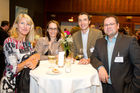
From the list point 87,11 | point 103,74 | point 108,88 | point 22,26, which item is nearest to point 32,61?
point 22,26

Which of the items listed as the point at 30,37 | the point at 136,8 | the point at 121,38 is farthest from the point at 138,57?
the point at 136,8

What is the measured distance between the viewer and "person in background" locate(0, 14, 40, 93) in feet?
5.95

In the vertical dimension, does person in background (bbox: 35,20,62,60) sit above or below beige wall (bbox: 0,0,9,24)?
below

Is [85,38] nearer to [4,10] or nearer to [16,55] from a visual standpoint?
[16,55]

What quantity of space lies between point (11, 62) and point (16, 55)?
0.14 m

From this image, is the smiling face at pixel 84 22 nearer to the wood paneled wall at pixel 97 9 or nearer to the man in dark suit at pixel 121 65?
the man in dark suit at pixel 121 65

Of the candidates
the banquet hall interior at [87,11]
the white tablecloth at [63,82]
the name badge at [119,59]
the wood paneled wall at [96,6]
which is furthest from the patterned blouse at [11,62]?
the wood paneled wall at [96,6]

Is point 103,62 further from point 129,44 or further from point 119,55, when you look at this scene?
point 129,44

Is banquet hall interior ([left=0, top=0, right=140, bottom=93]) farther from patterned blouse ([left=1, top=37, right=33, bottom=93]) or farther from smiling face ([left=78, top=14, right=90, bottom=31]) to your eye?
patterned blouse ([left=1, top=37, right=33, bottom=93])

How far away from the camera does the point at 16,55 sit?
6.23 feet

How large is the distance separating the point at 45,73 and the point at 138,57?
1373 millimetres

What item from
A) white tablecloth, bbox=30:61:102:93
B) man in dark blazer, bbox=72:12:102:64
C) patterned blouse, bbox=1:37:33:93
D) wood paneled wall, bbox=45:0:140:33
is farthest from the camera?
wood paneled wall, bbox=45:0:140:33

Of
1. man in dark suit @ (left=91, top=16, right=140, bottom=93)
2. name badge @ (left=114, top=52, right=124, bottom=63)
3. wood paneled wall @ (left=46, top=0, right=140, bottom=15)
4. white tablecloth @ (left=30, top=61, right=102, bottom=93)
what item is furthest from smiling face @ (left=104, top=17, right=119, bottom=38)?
wood paneled wall @ (left=46, top=0, right=140, bottom=15)

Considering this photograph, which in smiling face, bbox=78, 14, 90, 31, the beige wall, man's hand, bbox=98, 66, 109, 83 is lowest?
man's hand, bbox=98, 66, 109, 83
